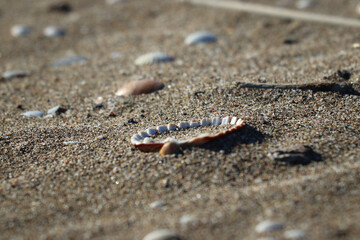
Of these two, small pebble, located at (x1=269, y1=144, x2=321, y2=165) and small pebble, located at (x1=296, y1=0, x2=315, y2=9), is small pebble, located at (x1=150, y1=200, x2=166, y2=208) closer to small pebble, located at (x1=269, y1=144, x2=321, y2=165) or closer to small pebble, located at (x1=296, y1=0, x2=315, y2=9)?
small pebble, located at (x1=269, y1=144, x2=321, y2=165)

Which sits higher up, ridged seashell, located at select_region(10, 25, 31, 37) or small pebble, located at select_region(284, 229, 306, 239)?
small pebble, located at select_region(284, 229, 306, 239)

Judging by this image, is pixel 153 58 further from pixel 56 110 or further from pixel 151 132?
pixel 151 132

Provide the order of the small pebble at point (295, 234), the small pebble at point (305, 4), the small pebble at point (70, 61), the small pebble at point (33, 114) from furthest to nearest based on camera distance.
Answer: the small pebble at point (305, 4) → the small pebble at point (70, 61) → the small pebble at point (33, 114) → the small pebble at point (295, 234)

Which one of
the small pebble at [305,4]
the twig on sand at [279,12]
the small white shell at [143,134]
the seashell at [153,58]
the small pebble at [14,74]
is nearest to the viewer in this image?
the small white shell at [143,134]

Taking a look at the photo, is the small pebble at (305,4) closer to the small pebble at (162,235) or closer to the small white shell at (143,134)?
the small white shell at (143,134)

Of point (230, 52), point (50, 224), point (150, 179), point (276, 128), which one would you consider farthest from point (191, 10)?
point (50, 224)

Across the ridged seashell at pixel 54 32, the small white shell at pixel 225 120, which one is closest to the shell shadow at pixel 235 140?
the small white shell at pixel 225 120

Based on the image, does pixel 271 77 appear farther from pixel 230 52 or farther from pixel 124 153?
Result: pixel 124 153

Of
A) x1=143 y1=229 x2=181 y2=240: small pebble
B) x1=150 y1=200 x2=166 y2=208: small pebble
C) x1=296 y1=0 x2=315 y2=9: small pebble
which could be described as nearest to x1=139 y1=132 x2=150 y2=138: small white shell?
x1=150 y1=200 x2=166 y2=208: small pebble
